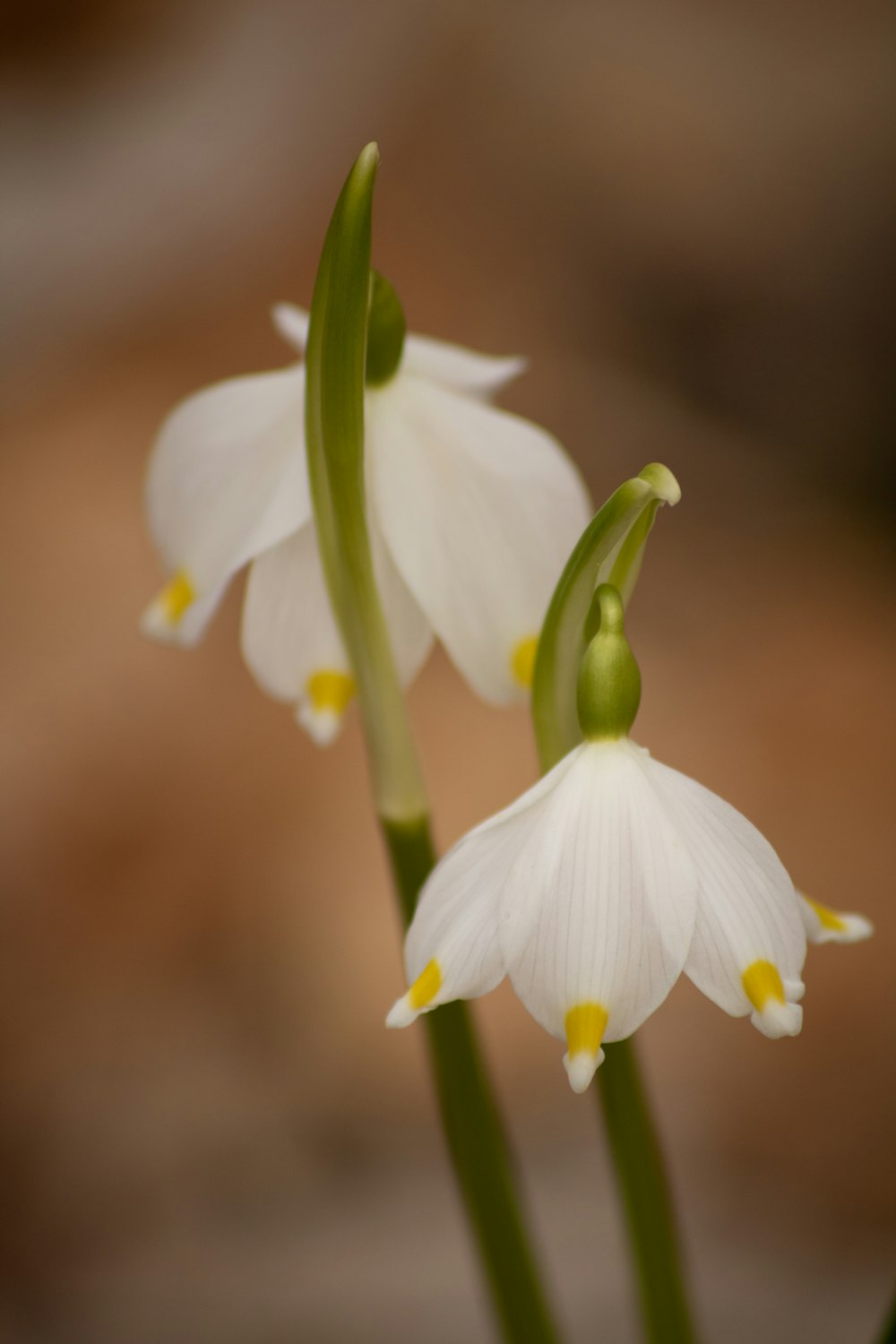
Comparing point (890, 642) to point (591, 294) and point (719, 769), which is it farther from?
point (591, 294)

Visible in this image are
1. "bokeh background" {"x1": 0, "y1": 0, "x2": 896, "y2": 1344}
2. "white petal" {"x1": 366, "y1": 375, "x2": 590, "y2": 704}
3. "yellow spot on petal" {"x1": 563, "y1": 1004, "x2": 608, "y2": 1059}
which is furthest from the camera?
"bokeh background" {"x1": 0, "y1": 0, "x2": 896, "y2": 1344}

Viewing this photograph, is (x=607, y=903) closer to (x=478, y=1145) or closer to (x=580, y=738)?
(x=580, y=738)

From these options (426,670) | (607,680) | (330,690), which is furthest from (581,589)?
(426,670)

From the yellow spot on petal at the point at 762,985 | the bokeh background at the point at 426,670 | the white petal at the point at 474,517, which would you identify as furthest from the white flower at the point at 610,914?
the bokeh background at the point at 426,670

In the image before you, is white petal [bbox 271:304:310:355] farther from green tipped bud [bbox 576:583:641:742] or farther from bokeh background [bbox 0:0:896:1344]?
bokeh background [bbox 0:0:896:1344]

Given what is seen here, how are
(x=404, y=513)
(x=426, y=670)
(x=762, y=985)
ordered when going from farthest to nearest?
(x=426, y=670) < (x=404, y=513) < (x=762, y=985)

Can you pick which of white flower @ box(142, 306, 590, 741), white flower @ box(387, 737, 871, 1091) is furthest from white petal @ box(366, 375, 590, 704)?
white flower @ box(387, 737, 871, 1091)

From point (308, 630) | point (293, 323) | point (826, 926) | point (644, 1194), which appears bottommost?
point (644, 1194)
